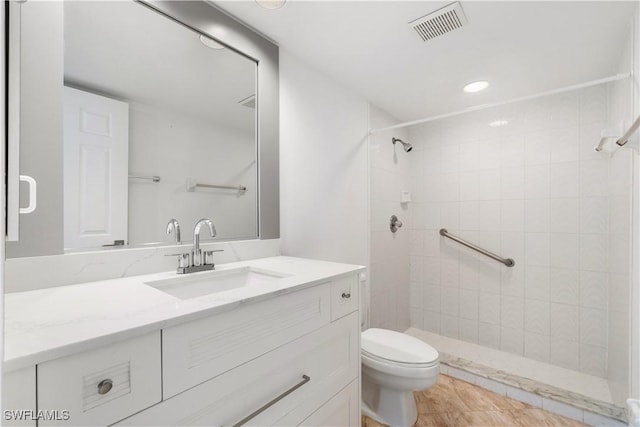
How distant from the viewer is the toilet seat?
1.48 m

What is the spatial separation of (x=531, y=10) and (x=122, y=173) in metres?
1.93

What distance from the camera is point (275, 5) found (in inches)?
52.0

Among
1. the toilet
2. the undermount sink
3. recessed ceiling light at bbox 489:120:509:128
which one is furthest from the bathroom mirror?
recessed ceiling light at bbox 489:120:509:128

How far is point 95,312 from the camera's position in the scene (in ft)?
2.28

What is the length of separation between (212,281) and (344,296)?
0.55 m

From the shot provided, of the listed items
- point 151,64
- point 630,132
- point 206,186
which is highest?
point 151,64

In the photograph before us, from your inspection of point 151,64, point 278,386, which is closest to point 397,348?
point 278,386

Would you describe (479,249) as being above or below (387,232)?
below

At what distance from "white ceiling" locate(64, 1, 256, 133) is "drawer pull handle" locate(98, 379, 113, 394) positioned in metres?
1.00

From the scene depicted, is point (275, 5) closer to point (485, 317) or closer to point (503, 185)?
point (503, 185)

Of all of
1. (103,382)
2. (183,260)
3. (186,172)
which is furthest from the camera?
(186,172)

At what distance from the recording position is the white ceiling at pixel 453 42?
1.33 m

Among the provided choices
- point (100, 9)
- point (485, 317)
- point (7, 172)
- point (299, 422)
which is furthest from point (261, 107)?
point (485, 317)

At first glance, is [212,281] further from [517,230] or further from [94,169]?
[517,230]
